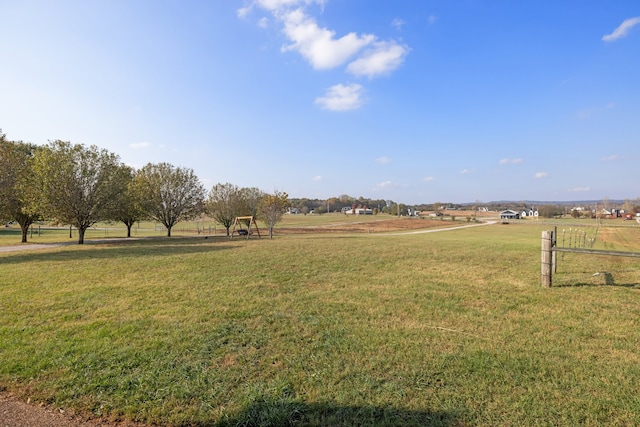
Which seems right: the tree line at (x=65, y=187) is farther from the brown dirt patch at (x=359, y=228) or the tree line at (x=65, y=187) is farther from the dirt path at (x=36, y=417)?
the brown dirt patch at (x=359, y=228)

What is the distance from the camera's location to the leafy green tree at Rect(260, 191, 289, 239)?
3084 centimetres

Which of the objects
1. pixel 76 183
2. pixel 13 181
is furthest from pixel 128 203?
pixel 13 181

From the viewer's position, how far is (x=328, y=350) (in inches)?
167

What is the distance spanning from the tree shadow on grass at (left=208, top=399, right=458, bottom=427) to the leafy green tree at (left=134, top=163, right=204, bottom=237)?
30236mm

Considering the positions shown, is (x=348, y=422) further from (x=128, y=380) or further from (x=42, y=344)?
(x=42, y=344)

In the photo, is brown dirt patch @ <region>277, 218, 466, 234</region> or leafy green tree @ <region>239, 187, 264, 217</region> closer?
leafy green tree @ <region>239, 187, 264, 217</region>

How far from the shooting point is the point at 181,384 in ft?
11.3

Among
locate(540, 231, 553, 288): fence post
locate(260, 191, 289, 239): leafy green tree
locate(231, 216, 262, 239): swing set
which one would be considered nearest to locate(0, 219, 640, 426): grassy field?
locate(540, 231, 553, 288): fence post

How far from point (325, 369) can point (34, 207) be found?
22595mm

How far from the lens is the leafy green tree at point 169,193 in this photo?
2997cm

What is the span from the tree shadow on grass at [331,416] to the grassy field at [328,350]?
1 centimetres

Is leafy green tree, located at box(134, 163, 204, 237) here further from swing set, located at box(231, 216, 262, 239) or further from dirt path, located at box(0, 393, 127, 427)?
dirt path, located at box(0, 393, 127, 427)

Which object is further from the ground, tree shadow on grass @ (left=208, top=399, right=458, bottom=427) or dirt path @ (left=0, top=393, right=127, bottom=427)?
tree shadow on grass @ (left=208, top=399, right=458, bottom=427)

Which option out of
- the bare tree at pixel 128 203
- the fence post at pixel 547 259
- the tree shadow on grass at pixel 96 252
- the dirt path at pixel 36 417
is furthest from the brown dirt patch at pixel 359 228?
the dirt path at pixel 36 417
